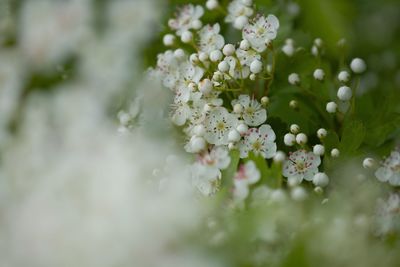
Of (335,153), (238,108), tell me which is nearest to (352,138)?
(335,153)

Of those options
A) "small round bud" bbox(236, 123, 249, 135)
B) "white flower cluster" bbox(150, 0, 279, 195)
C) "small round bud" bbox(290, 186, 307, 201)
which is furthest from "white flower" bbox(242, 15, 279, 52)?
"small round bud" bbox(290, 186, 307, 201)

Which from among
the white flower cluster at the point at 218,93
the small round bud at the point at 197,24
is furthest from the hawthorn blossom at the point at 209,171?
the small round bud at the point at 197,24

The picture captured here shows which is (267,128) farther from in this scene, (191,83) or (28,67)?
(28,67)

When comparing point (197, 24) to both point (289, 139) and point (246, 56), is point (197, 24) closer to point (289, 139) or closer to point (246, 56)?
point (246, 56)

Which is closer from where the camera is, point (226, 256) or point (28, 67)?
point (226, 256)

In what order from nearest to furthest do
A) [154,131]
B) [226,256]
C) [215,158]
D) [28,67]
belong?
[226,256], [215,158], [154,131], [28,67]

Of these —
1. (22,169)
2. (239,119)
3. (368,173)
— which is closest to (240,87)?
(239,119)
